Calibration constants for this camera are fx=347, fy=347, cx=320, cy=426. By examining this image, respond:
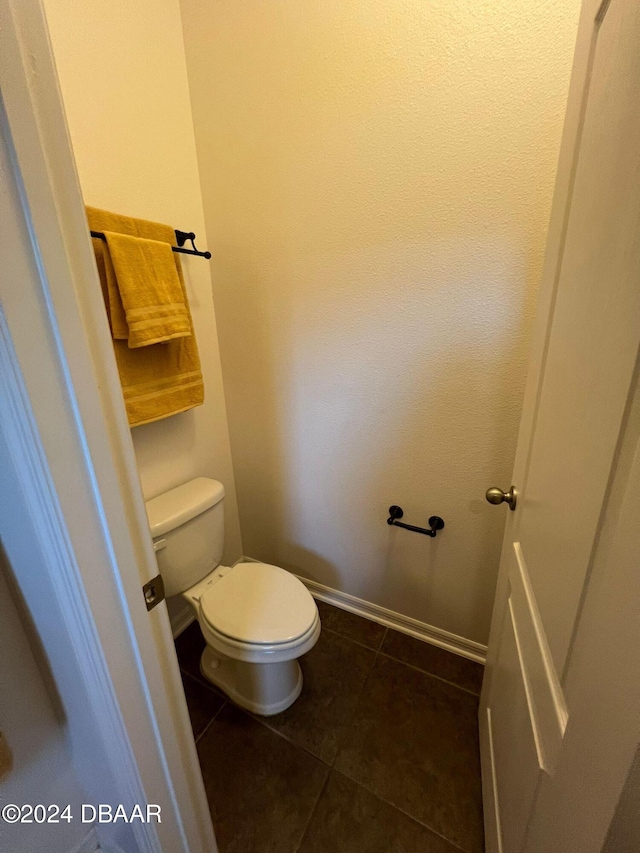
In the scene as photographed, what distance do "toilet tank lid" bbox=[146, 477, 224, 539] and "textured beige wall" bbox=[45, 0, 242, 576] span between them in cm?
7

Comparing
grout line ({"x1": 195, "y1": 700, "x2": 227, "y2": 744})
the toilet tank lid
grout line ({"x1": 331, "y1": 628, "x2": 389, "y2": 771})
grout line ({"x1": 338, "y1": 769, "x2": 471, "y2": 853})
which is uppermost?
the toilet tank lid

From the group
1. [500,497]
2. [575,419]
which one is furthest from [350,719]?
[575,419]

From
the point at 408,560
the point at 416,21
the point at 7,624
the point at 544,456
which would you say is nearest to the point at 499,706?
the point at 408,560

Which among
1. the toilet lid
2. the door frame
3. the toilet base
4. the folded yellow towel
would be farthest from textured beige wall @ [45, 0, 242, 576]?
the door frame

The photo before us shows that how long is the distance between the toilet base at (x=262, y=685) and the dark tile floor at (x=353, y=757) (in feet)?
0.11

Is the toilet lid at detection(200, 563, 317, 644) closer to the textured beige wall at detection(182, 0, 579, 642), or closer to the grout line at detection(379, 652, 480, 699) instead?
the textured beige wall at detection(182, 0, 579, 642)

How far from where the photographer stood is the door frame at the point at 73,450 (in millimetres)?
380

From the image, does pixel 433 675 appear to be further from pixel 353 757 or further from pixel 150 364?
pixel 150 364

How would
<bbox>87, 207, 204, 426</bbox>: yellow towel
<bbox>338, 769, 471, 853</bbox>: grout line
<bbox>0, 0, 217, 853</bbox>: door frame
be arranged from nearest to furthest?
1. <bbox>0, 0, 217, 853</bbox>: door frame
2. <bbox>338, 769, 471, 853</bbox>: grout line
3. <bbox>87, 207, 204, 426</bbox>: yellow towel

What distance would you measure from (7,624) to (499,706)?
1.14 meters

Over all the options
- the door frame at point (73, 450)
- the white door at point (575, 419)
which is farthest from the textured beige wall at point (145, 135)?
the white door at point (575, 419)

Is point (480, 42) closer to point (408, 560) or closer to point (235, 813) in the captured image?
point (408, 560)

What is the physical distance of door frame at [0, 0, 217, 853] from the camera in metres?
0.38

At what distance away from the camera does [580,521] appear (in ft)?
1.53
